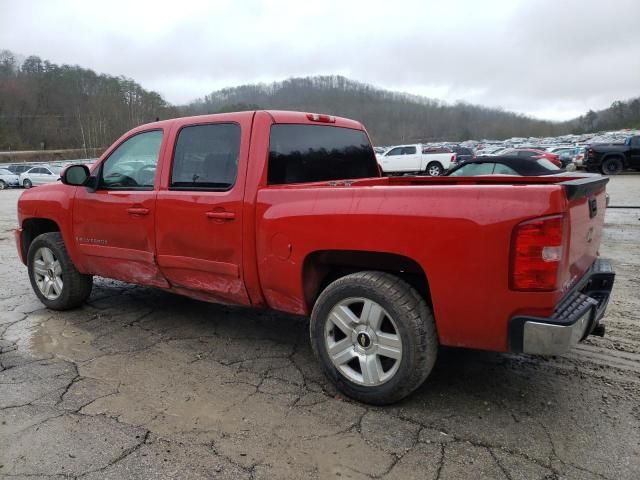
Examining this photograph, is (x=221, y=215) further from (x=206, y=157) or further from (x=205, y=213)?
(x=206, y=157)

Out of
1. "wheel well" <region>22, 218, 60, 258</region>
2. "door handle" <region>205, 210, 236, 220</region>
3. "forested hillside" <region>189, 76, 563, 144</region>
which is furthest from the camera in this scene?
"forested hillside" <region>189, 76, 563, 144</region>

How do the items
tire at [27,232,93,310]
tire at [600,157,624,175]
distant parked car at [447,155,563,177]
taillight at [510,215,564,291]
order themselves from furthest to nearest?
1. tire at [600,157,624,175]
2. distant parked car at [447,155,563,177]
3. tire at [27,232,93,310]
4. taillight at [510,215,564,291]

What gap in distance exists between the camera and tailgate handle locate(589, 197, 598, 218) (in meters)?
3.01

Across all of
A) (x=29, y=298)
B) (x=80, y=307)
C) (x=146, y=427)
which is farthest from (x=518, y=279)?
(x=29, y=298)

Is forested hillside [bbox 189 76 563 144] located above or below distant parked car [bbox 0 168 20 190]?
above

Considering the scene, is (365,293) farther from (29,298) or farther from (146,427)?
(29,298)

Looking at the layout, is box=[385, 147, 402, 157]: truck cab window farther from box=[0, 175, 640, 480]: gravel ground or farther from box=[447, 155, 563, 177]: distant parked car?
box=[0, 175, 640, 480]: gravel ground

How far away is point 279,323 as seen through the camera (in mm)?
4578

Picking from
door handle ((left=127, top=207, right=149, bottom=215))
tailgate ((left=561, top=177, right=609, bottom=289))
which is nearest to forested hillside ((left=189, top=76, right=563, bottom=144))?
door handle ((left=127, top=207, right=149, bottom=215))

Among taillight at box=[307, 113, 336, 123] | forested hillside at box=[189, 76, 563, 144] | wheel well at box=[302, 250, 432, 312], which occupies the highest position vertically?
forested hillside at box=[189, 76, 563, 144]

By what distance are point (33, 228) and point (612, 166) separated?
26.4m

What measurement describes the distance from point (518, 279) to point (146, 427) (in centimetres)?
218

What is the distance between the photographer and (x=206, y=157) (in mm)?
3803

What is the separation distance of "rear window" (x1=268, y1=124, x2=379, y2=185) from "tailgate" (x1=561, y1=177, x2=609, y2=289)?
1.78 meters
